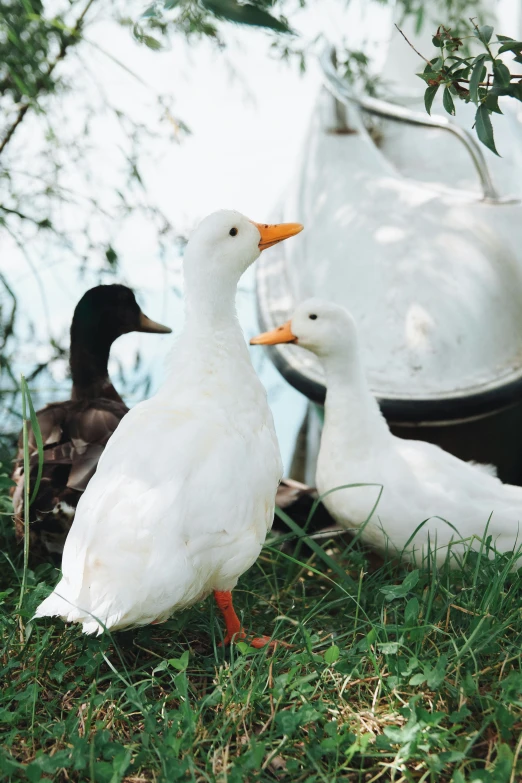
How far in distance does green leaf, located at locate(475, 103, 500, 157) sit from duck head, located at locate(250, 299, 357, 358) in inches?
36.6

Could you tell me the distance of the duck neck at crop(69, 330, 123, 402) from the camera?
2512 mm

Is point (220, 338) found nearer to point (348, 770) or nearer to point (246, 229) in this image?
point (246, 229)

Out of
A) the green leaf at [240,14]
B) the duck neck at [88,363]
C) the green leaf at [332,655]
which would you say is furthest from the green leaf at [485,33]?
the duck neck at [88,363]

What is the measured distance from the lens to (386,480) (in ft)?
6.97

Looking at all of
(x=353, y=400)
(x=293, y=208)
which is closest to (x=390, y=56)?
(x=293, y=208)

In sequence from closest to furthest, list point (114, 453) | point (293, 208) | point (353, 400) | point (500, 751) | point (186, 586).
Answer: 1. point (500, 751)
2. point (186, 586)
3. point (114, 453)
4. point (353, 400)
5. point (293, 208)

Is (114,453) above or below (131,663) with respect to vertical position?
above

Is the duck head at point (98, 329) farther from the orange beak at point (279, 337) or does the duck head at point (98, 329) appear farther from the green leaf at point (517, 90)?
the green leaf at point (517, 90)

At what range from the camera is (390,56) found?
4766 mm

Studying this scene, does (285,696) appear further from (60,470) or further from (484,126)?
(484,126)

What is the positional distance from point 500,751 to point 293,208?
2645 mm

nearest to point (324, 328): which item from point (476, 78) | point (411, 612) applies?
point (411, 612)

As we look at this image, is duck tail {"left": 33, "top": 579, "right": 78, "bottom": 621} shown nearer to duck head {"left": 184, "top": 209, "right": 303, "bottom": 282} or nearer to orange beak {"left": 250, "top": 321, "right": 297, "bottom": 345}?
duck head {"left": 184, "top": 209, "right": 303, "bottom": 282}

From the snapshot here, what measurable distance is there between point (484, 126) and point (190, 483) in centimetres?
84
